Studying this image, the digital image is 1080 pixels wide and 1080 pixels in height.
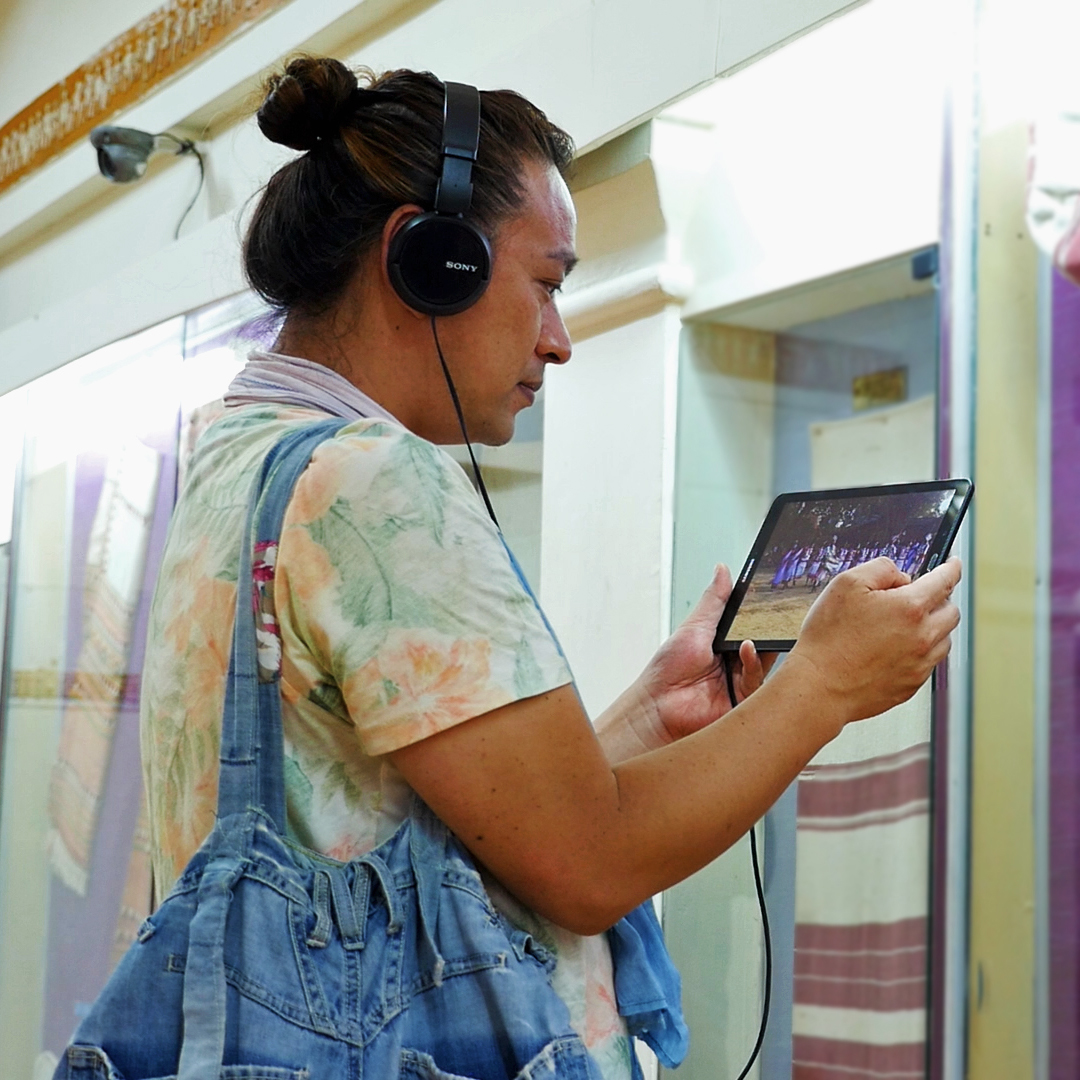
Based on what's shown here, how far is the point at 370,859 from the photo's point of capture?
0.83m

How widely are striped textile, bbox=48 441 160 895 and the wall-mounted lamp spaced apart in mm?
463

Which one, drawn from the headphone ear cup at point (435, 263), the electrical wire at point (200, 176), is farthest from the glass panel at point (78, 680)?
the headphone ear cup at point (435, 263)

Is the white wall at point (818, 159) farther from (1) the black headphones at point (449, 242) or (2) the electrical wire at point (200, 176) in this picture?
(2) the electrical wire at point (200, 176)

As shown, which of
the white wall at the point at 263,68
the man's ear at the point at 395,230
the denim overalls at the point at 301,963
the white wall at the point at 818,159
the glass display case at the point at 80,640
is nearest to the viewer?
the denim overalls at the point at 301,963

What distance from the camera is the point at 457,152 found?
0.98 meters

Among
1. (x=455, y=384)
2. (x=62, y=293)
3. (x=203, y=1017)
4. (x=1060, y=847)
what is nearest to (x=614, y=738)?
(x=455, y=384)

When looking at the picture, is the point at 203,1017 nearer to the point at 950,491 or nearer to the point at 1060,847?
the point at 950,491

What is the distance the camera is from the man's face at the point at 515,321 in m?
1.02

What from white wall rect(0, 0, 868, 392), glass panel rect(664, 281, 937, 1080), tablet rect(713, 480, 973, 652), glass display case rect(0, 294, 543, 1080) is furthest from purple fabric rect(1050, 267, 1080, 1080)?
glass display case rect(0, 294, 543, 1080)

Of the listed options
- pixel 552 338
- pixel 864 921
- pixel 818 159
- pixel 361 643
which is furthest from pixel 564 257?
pixel 864 921

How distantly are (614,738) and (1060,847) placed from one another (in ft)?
3.63

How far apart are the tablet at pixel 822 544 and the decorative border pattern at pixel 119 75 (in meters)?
1.53

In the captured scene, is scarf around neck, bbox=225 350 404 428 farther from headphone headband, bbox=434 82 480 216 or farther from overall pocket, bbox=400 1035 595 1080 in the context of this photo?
A: overall pocket, bbox=400 1035 595 1080

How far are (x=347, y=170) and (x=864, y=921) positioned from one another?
1.78 m
